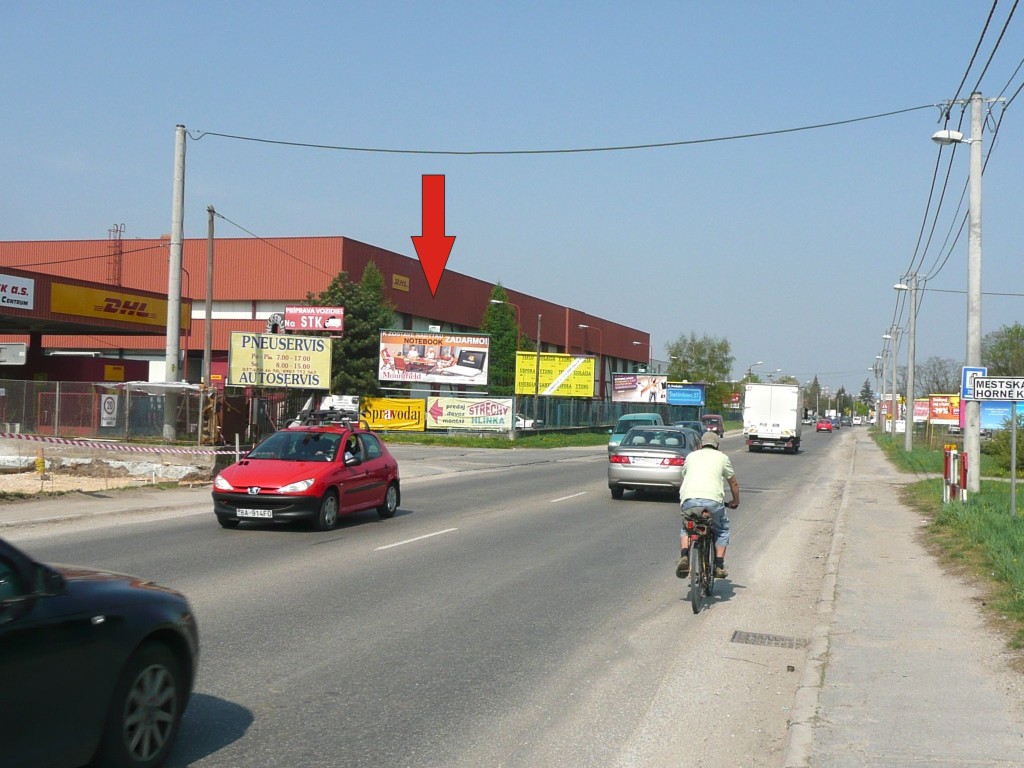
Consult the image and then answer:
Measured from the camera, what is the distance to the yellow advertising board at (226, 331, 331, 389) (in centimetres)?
4081

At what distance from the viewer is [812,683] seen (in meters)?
7.12

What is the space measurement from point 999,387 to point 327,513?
35.3 ft

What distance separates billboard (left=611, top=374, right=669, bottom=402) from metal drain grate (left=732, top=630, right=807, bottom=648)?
2735 inches

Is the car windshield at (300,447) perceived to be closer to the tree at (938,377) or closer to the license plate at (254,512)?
the license plate at (254,512)

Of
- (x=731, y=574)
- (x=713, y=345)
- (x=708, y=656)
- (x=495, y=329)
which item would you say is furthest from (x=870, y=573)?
(x=713, y=345)

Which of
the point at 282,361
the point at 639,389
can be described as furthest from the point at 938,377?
the point at 282,361

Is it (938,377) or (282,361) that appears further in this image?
(938,377)

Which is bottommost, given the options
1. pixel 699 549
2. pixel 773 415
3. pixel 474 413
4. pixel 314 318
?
pixel 699 549

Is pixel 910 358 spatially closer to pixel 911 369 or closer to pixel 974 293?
pixel 911 369

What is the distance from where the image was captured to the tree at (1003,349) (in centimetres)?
9494

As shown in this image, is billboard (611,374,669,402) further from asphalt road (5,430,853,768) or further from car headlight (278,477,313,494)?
car headlight (278,477,313,494)

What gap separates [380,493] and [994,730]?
12613 millimetres

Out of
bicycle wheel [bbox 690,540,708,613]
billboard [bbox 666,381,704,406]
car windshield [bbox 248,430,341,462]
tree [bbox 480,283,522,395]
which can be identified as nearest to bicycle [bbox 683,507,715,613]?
bicycle wheel [bbox 690,540,708,613]

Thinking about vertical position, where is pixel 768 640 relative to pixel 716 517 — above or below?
below
